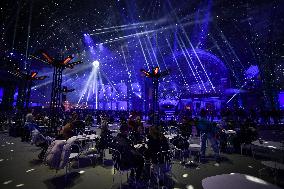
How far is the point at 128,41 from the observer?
37719mm

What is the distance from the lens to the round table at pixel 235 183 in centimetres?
254

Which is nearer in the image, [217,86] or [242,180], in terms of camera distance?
[242,180]

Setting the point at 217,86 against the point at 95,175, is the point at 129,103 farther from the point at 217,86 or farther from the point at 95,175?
the point at 95,175

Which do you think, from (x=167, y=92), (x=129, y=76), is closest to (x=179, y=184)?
(x=167, y=92)

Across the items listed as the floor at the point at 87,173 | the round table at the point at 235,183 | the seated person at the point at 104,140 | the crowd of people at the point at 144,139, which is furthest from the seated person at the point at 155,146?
the round table at the point at 235,183

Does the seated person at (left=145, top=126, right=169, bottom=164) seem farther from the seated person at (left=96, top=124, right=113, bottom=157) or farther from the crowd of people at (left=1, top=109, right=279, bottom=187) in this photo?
the seated person at (left=96, top=124, right=113, bottom=157)

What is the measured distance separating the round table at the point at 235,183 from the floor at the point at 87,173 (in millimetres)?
2974

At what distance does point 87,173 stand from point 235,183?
514 cm

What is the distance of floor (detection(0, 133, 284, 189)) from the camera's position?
565cm

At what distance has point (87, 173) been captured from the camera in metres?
6.65

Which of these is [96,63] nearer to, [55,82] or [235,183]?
[55,82]

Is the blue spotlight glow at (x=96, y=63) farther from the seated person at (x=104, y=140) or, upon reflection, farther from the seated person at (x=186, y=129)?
the seated person at (x=104, y=140)

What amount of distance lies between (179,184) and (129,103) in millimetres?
31731

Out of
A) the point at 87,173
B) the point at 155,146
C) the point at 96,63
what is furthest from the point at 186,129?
the point at 96,63
